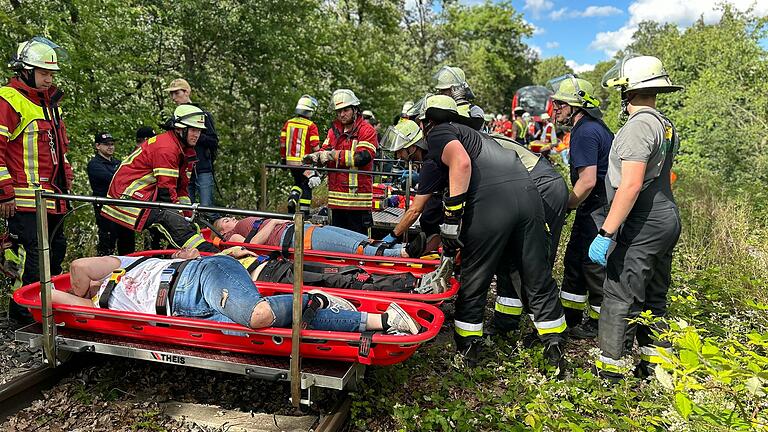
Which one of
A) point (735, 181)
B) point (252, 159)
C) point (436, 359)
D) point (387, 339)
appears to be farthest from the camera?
point (735, 181)

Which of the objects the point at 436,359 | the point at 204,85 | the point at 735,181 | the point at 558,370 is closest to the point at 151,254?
the point at 436,359

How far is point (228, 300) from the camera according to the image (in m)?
3.36

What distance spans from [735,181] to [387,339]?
1142 centimetres

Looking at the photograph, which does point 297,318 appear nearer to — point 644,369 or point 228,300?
point 228,300

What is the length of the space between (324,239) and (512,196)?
2.19m

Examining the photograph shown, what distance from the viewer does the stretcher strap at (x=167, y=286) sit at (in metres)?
3.57

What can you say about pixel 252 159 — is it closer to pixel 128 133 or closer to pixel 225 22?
pixel 225 22

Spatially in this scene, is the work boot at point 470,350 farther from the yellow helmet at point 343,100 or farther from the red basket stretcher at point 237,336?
the yellow helmet at point 343,100

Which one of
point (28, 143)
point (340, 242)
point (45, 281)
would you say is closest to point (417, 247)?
point (340, 242)

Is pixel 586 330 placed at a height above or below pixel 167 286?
below

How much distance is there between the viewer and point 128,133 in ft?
24.6

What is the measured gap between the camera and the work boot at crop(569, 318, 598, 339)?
5008 millimetres

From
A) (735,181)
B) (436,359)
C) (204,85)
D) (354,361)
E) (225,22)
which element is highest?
(225,22)

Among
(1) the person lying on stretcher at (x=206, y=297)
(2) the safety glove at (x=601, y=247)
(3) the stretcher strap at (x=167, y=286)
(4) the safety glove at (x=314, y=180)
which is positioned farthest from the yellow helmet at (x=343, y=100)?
(2) the safety glove at (x=601, y=247)
